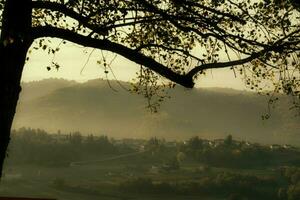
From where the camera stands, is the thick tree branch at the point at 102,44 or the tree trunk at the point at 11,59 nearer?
the tree trunk at the point at 11,59

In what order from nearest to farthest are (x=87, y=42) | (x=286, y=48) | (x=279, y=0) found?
(x=87, y=42)
(x=286, y=48)
(x=279, y=0)

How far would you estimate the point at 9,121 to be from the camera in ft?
37.2

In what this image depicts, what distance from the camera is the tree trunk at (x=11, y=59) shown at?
443 inches

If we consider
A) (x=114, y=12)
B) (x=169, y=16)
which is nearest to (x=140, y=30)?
(x=114, y=12)

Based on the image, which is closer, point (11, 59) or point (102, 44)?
point (11, 59)

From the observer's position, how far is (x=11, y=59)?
11391 mm

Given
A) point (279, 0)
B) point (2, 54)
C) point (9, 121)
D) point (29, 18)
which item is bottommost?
point (9, 121)

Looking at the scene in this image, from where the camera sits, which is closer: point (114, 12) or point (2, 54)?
point (2, 54)

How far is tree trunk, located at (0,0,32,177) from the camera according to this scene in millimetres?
11250

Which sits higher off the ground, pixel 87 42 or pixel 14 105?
pixel 87 42

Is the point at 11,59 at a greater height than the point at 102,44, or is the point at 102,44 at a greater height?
the point at 102,44

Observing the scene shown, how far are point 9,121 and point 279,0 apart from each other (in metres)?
8.21

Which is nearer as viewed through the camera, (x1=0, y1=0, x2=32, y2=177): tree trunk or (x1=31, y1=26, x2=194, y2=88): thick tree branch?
(x1=0, y1=0, x2=32, y2=177): tree trunk

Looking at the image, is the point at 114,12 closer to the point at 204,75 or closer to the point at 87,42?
the point at 87,42
